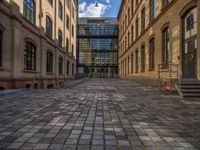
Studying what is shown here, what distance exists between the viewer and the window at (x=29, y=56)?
49.6 ft

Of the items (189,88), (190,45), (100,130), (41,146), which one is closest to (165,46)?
(190,45)

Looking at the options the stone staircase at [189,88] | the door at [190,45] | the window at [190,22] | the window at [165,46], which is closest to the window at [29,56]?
the window at [165,46]

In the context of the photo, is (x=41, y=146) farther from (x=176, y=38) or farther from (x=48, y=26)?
(x=48, y=26)

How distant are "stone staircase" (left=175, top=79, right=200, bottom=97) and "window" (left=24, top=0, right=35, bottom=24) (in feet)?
41.8

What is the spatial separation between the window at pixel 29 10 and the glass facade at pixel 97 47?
37345 mm

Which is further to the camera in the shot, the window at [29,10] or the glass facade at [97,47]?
the glass facade at [97,47]

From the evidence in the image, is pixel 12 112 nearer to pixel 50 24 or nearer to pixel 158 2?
pixel 158 2

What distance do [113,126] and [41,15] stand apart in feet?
53.0

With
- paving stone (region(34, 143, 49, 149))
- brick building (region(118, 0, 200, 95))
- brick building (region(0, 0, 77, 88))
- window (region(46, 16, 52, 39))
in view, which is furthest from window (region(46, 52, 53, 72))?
paving stone (region(34, 143, 49, 149))

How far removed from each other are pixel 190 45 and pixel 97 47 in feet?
145

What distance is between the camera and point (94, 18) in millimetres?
58812

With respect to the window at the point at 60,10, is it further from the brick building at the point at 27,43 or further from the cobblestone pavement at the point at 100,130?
the cobblestone pavement at the point at 100,130

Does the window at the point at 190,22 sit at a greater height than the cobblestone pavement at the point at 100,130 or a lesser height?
greater

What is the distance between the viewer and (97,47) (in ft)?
179
